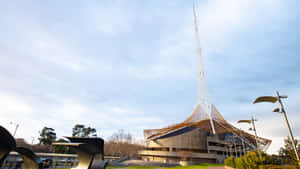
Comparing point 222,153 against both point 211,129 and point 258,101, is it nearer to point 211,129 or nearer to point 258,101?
point 211,129

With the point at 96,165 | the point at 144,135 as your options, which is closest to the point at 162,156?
the point at 144,135

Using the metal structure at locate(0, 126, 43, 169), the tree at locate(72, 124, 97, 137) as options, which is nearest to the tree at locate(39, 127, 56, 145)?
the tree at locate(72, 124, 97, 137)

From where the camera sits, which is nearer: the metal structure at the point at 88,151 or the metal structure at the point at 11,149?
the metal structure at the point at 11,149

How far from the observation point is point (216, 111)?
51.9 meters

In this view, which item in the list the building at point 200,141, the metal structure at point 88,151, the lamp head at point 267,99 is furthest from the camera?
the building at point 200,141

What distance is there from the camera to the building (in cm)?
4419

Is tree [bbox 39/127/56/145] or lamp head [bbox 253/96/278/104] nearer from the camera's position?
lamp head [bbox 253/96/278/104]

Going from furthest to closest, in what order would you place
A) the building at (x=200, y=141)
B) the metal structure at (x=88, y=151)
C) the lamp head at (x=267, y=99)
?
the building at (x=200, y=141), the metal structure at (x=88, y=151), the lamp head at (x=267, y=99)

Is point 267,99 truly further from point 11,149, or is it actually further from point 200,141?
point 200,141

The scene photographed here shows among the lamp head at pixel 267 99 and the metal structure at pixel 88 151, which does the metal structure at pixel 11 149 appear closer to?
the metal structure at pixel 88 151

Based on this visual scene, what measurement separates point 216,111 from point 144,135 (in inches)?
939

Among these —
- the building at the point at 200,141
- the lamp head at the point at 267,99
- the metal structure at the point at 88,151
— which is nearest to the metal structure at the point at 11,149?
the metal structure at the point at 88,151

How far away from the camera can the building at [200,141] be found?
4419 centimetres

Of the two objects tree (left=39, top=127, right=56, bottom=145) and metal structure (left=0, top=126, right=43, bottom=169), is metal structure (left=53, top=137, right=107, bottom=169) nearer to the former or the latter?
metal structure (left=0, top=126, right=43, bottom=169)
